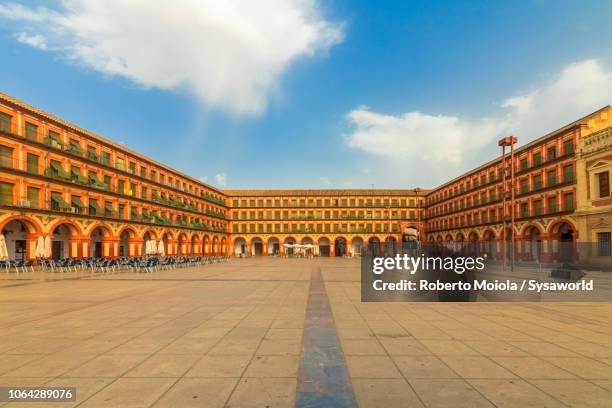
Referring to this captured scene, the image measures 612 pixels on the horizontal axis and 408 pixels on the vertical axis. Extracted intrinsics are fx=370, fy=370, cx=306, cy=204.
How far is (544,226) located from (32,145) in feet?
152

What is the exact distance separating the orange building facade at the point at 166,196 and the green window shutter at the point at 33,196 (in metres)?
0.08

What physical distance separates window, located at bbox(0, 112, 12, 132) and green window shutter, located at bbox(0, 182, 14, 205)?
4.07 metres

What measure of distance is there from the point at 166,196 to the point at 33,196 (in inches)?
851

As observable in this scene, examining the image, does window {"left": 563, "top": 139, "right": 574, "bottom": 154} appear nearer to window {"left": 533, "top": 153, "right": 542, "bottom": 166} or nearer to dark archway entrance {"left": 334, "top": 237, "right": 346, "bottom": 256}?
window {"left": 533, "top": 153, "right": 542, "bottom": 166}

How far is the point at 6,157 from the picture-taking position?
2770cm

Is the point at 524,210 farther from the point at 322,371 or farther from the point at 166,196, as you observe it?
the point at 166,196

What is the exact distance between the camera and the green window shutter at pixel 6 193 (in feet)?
88.7

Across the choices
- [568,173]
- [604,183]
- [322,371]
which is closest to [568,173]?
[568,173]

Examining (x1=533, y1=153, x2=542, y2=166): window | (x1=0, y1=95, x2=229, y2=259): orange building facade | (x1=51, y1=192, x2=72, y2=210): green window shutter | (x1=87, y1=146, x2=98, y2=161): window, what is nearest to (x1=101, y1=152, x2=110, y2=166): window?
(x1=0, y1=95, x2=229, y2=259): orange building facade

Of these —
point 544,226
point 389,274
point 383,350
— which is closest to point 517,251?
point 544,226

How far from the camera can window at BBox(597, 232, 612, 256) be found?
27.9 m

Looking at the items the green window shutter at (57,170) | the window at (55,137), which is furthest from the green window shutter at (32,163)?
the window at (55,137)

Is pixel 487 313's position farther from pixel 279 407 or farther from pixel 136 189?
pixel 136 189

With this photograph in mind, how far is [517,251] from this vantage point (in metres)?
39.3
